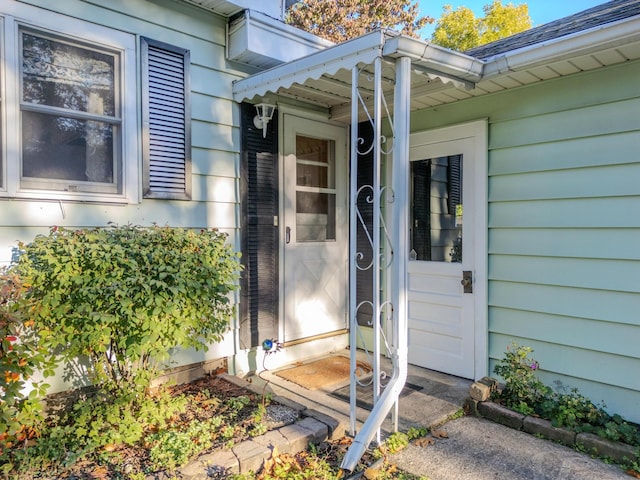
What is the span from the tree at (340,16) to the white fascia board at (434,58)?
38.8ft

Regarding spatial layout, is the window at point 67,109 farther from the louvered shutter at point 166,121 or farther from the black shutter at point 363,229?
the black shutter at point 363,229

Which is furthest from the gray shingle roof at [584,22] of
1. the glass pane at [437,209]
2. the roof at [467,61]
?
the glass pane at [437,209]

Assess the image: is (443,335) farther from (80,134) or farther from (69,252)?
(80,134)

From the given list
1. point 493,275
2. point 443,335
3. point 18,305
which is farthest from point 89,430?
point 493,275

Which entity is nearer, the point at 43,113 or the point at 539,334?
the point at 43,113

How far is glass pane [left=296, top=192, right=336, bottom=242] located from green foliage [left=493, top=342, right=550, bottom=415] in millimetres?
2046

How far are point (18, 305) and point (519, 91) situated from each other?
3.55 m

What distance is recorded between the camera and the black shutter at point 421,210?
153 inches

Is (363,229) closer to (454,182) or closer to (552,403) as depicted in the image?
(454,182)

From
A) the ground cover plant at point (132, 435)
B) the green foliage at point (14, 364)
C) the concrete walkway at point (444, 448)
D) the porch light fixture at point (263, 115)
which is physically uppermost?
the porch light fixture at point (263, 115)

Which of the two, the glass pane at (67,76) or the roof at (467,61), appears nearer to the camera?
the roof at (467,61)

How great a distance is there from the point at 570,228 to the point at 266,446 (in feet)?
8.25

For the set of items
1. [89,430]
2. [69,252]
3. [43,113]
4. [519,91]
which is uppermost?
[519,91]

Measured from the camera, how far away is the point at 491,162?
3.43 meters
